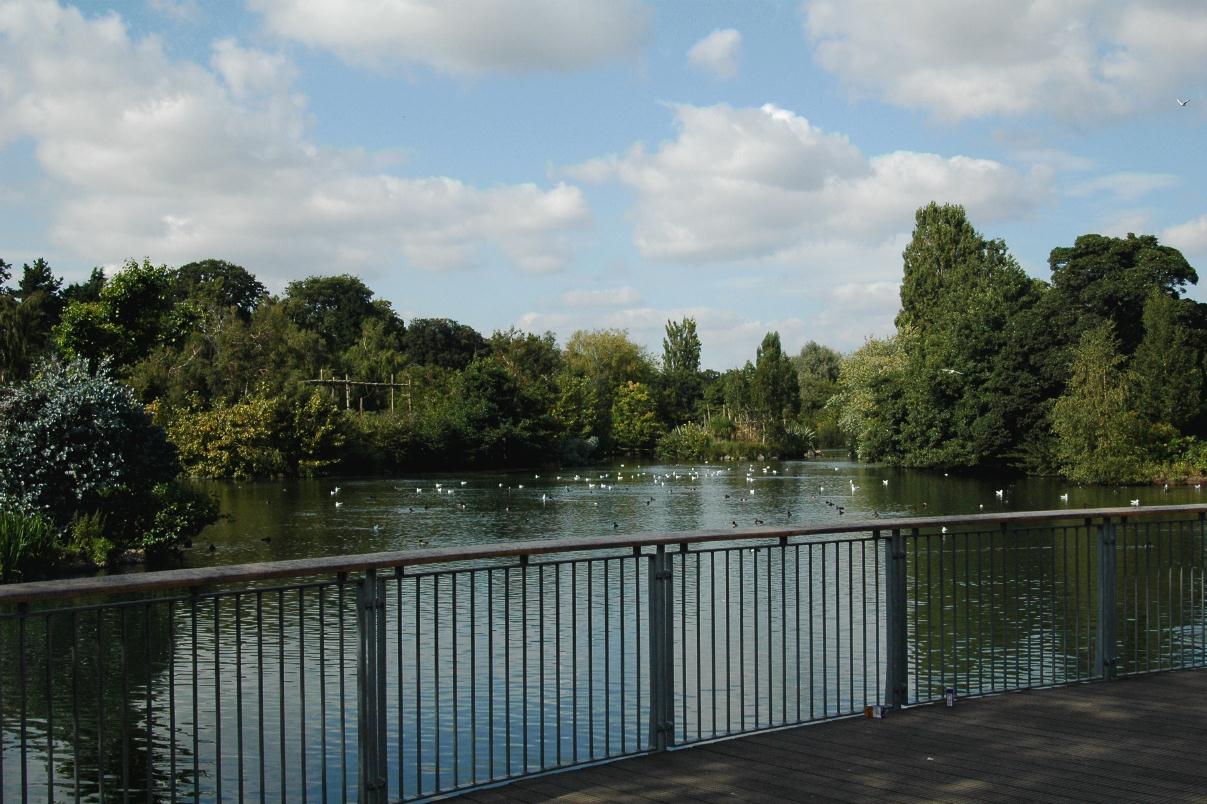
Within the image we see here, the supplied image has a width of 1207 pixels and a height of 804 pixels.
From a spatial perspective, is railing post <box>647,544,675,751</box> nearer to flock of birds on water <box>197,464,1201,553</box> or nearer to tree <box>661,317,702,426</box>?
flock of birds on water <box>197,464,1201,553</box>

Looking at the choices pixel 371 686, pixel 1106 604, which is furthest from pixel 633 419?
pixel 371 686

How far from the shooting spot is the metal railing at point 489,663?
14.9ft

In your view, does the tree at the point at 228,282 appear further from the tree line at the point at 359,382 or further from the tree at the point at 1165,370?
the tree at the point at 1165,370

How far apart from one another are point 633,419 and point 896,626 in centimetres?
7144

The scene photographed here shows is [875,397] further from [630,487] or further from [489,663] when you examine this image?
[489,663]

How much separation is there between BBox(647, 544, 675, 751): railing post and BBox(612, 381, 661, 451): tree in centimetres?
7081

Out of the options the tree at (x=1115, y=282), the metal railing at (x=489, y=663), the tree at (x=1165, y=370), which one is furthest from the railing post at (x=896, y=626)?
the tree at (x=1115, y=282)

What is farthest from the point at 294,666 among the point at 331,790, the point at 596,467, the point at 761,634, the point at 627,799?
the point at 596,467

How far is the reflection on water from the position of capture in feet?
18.1

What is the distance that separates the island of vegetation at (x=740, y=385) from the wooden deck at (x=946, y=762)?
58.3ft

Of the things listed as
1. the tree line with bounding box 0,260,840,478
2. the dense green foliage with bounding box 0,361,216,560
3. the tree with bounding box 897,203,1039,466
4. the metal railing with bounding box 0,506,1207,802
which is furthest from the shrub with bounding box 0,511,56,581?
the tree with bounding box 897,203,1039,466

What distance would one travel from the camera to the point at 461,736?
9.83 metres

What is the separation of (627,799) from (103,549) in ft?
57.0

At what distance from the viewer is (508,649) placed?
19.1ft
